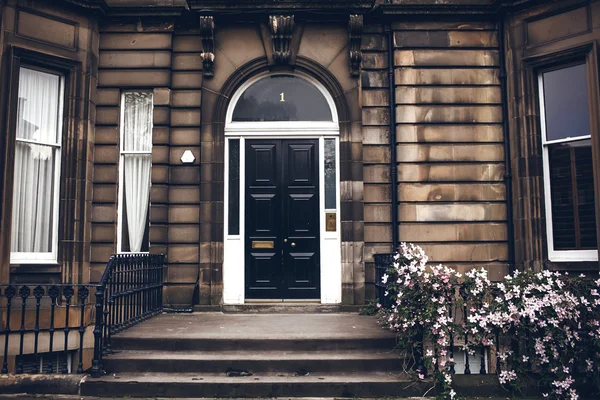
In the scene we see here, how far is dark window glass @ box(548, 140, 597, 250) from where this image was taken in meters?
7.87

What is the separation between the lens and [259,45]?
909 cm

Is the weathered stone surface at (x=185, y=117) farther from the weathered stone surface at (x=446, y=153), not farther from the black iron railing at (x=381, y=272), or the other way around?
the black iron railing at (x=381, y=272)

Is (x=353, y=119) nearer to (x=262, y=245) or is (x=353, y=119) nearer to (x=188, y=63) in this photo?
(x=262, y=245)

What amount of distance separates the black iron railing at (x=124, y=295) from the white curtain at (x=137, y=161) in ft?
2.74

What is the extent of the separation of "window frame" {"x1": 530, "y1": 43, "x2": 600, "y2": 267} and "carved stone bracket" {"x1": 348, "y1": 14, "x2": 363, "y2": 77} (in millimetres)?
2799

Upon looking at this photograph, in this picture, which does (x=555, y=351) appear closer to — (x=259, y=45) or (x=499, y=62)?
(x=499, y=62)

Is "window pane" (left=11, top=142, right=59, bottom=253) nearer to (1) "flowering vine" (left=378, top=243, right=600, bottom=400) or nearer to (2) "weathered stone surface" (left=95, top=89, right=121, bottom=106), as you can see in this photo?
(2) "weathered stone surface" (left=95, top=89, right=121, bottom=106)

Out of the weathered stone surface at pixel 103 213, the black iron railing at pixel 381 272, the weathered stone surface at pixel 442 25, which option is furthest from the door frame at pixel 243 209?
the weathered stone surface at pixel 103 213

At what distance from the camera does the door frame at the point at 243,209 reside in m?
8.83

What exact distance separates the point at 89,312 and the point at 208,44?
188 inches

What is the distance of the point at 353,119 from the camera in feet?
29.3

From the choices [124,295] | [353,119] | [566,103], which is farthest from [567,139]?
[124,295]

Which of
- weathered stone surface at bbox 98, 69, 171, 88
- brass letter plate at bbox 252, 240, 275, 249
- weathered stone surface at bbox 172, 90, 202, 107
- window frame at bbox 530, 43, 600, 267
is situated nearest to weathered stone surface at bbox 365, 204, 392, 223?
brass letter plate at bbox 252, 240, 275, 249

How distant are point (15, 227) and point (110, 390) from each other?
11.7ft
